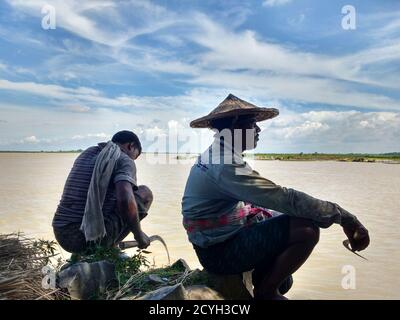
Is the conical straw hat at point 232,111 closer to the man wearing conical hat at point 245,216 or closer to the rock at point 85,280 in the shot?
the man wearing conical hat at point 245,216

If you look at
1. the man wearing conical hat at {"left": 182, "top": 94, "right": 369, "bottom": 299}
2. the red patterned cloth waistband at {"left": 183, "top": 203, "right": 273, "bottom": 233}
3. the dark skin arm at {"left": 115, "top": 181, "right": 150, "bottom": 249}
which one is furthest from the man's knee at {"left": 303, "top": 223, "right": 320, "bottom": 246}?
the dark skin arm at {"left": 115, "top": 181, "right": 150, "bottom": 249}

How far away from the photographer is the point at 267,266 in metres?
3.42

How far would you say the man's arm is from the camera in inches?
122

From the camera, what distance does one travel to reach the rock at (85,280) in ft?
11.1

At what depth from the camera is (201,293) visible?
349cm

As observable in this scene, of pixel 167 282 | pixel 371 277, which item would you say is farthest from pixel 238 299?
pixel 371 277

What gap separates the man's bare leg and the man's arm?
0.28ft

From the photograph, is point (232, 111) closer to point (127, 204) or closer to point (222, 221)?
point (222, 221)

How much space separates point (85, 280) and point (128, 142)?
1453 mm

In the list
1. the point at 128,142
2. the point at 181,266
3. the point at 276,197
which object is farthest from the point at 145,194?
the point at 276,197

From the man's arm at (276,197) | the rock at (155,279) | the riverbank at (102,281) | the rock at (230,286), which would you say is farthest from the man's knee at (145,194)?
the man's arm at (276,197)

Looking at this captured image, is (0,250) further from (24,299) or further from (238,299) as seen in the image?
(238,299)

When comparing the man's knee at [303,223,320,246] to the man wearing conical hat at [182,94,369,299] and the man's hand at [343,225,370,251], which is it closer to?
the man wearing conical hat at [182,94,369,299]
